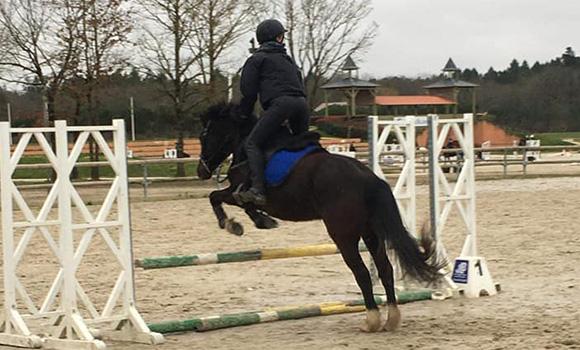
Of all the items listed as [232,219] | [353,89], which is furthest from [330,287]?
[353,89]

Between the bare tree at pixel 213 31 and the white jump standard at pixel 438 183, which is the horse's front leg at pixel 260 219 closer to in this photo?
the white jump standard at pixel 438 183

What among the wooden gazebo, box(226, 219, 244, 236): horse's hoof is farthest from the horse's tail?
the wooden gazebo

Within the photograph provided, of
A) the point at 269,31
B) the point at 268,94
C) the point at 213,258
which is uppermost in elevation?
the point at 269,31

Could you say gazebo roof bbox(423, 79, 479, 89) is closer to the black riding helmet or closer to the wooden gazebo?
the wooden gazebo

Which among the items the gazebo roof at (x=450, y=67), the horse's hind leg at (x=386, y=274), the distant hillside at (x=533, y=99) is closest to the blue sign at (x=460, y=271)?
the horse's hind leg at (x=386, y=274)

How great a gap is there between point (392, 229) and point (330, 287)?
2.91m

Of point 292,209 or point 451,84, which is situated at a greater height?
point 451,84

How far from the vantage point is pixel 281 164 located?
297 inches

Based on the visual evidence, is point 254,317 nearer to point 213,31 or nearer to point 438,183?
point 438,183

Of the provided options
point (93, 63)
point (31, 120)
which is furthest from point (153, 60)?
point (31, 120)

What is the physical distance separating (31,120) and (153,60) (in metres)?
9.42

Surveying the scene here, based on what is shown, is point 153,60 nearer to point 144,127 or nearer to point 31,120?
point 31,120

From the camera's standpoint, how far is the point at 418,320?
7.98 meters

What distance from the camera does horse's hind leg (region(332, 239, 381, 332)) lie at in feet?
24.2
